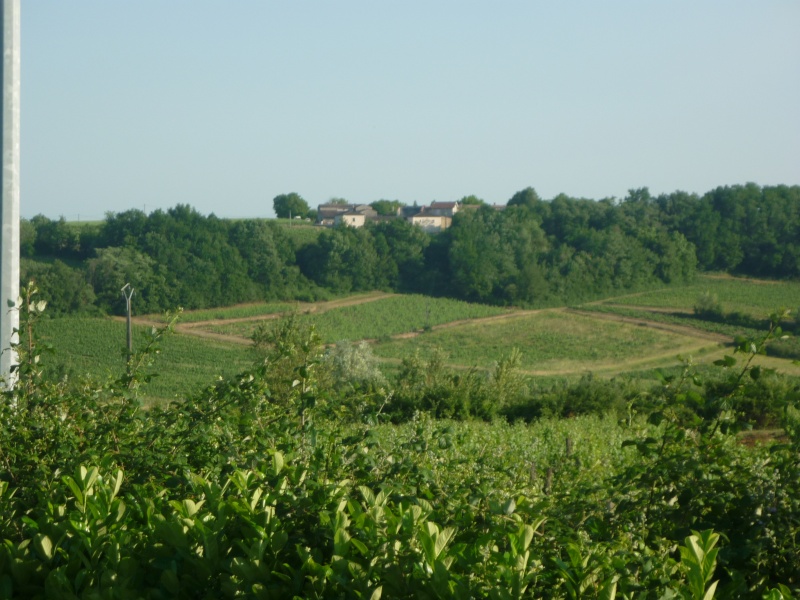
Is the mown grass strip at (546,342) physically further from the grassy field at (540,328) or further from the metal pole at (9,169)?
the metal pole at (9,169)

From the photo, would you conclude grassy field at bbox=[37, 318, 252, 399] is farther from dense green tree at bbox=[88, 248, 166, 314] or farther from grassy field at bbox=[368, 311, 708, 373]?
grassy field at bbox=[368, 311, 708, 373]

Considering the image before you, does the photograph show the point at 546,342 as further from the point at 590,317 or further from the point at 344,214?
the point at 344,214

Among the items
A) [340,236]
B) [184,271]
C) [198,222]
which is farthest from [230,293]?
[340,236]

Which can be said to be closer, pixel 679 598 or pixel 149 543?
pixel 679 598

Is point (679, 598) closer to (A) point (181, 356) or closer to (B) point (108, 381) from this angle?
(B) point (108, 381)

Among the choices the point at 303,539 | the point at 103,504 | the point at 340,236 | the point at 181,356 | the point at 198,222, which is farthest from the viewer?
the point at 340,236

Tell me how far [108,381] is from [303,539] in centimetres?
160

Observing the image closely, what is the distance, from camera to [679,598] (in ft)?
5.68

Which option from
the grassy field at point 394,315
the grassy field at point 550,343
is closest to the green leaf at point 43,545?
the grassy field at point 550,343

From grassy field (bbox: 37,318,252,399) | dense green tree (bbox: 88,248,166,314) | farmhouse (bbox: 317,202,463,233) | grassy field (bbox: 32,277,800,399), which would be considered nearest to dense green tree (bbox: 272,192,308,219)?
farmhouse (bbox: 317,202,463,233)

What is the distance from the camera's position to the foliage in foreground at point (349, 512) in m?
1.86

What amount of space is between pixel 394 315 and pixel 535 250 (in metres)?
11.9

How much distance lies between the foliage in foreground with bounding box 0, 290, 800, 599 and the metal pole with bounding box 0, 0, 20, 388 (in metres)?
0.85

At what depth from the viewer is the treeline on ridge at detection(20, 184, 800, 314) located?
44000mm
